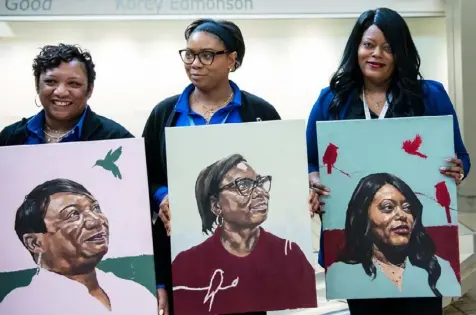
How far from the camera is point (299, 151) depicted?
58.8 inches

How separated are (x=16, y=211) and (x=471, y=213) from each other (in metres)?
Answer: 3.37

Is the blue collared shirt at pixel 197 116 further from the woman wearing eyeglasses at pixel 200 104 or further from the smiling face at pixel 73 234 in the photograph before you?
the smiling face at pixel 73 234

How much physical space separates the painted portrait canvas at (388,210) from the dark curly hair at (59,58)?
62cm

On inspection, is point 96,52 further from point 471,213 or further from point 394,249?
point 471,213

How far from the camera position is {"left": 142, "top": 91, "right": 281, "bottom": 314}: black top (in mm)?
1570

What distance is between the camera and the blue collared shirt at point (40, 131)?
150 cm

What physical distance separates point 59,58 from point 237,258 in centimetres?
68

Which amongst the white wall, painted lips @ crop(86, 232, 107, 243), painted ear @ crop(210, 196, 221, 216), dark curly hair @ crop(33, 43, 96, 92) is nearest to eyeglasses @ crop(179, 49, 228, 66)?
dark curly hair @ crop(33, 43, 96, 92)

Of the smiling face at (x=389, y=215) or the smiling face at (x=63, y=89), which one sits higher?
the smiling face at (x=63, y=89)

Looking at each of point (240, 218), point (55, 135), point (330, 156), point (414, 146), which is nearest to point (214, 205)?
point (240, 218)

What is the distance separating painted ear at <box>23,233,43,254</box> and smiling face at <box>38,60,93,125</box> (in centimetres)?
30

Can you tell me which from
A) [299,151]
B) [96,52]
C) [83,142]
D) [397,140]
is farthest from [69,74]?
[96,52]

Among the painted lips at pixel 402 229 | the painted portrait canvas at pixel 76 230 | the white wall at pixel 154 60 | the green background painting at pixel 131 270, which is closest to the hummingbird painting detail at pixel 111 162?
the painted portrait canvas at pixel 76 230

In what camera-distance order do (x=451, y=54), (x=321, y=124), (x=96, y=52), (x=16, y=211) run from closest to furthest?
(x=16, y=211)
(x=321, y=124)
(x=96, y=52)
(x=451, y=54)
